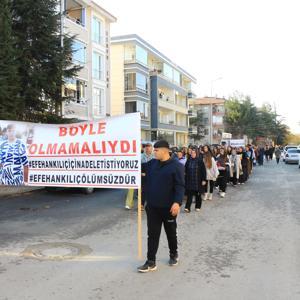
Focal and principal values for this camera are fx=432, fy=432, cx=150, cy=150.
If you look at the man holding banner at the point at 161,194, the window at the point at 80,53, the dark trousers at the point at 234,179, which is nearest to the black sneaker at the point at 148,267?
the man holding banner at the point at 161,194

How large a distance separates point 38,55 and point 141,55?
3212cm

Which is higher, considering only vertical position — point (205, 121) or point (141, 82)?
point (141, 82)

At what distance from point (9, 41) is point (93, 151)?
425 inches

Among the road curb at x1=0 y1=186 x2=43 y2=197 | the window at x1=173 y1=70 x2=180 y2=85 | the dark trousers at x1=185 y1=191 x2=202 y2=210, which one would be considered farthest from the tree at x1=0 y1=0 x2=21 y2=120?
the window at x1=173 y1=70 x2=180 y2=85

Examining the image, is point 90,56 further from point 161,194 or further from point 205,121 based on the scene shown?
point 205,121

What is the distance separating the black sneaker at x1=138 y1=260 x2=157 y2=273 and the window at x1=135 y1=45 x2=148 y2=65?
143 feet

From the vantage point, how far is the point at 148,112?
52219 mm

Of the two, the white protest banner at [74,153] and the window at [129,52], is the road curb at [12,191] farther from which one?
the window at [129,52]

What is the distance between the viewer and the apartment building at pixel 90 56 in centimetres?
3169

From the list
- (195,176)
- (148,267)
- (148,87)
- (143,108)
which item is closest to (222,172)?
(195,176)

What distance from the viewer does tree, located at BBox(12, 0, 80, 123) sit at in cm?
1795

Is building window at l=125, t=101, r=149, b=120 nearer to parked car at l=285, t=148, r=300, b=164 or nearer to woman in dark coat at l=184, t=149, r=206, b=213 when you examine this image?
parked car at l=285, t=148, r=300, b=164

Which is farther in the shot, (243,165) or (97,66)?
(97,66)

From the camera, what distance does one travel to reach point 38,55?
60.8ft
